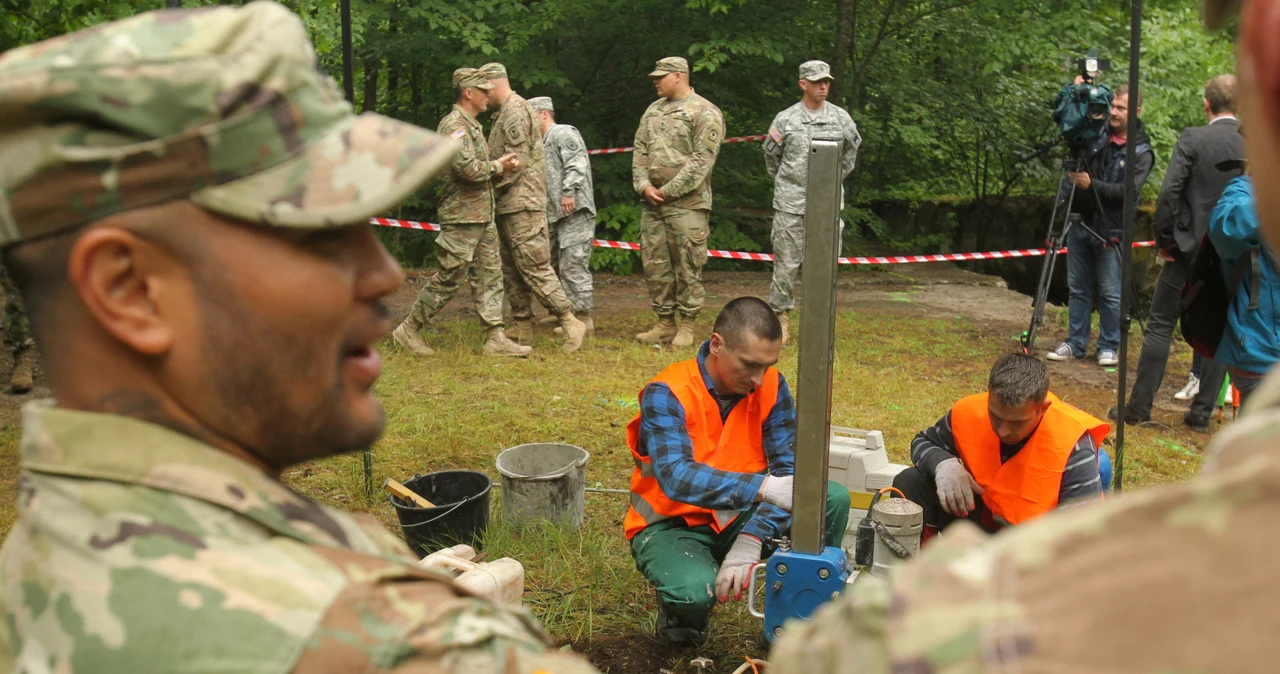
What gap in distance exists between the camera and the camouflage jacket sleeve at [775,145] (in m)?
8.59

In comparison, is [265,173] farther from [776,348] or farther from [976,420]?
[976,420]

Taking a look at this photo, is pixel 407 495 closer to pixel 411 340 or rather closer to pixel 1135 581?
pixel 411 340

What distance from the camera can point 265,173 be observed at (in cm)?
95

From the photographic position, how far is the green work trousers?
365cm

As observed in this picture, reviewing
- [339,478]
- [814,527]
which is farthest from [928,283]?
[814,527]

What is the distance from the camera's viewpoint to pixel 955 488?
3.99 meters

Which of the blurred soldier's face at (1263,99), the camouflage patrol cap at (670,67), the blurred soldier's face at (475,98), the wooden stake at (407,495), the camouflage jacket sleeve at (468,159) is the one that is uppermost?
the blurred soldier's face at (1263,99)

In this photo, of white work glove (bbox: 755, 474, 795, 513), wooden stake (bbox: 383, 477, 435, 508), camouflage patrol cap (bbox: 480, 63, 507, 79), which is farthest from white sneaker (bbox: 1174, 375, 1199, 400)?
wooden stake (bbox: 383, 477, 435, 508)

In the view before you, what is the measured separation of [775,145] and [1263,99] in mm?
8247

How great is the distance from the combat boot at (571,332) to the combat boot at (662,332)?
1.73ft

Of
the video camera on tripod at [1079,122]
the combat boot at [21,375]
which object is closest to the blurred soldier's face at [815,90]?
the video camera on tripod at [1079,122]

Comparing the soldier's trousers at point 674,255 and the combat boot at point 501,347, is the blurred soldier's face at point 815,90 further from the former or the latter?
the combat boot at point 501,347

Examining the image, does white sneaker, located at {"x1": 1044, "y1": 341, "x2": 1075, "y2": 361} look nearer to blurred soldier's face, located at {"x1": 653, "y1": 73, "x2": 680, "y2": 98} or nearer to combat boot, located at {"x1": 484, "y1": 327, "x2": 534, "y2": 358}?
blurred soldier's face, located at {"x1": 653, "y1": 73, "x2": 680, "y2": 98}

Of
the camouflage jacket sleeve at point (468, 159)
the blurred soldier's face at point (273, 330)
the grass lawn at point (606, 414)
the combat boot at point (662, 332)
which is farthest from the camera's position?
the combat boot at point (662, 332)
